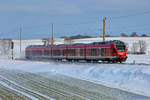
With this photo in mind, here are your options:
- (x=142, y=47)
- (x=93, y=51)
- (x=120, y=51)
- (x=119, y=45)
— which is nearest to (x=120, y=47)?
(x=119, y=45)

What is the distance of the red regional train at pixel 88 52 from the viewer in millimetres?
30844

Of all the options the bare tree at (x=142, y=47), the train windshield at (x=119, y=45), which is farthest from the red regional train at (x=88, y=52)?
the bare tree at (x=142, y=47)

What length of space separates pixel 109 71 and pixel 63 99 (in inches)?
399

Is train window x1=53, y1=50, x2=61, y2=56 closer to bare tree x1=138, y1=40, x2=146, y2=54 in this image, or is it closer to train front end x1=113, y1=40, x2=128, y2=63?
train front end x1=113, y1=40, x2=128, y2=63

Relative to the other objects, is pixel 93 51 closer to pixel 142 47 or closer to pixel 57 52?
pixel 57 52

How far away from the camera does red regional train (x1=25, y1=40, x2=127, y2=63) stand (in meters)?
30.8

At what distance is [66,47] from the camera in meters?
38.5

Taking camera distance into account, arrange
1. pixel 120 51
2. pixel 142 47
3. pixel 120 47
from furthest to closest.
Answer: pixel 142 47
pixel 120 47
pixel 120 51

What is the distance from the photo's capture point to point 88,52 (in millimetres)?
34125

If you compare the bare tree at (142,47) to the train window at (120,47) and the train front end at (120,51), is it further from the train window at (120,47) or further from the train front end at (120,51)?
the train front end at (120,51)

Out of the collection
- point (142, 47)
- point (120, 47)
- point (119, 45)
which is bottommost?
point (142, 47)

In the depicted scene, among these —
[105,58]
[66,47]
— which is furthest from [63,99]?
[66,47]

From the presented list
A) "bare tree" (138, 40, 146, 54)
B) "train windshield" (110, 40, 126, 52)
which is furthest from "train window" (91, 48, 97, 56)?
"bare tree" (138, 40, 146, 54)

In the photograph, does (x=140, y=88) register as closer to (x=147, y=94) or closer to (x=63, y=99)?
(x=147, y=94)
